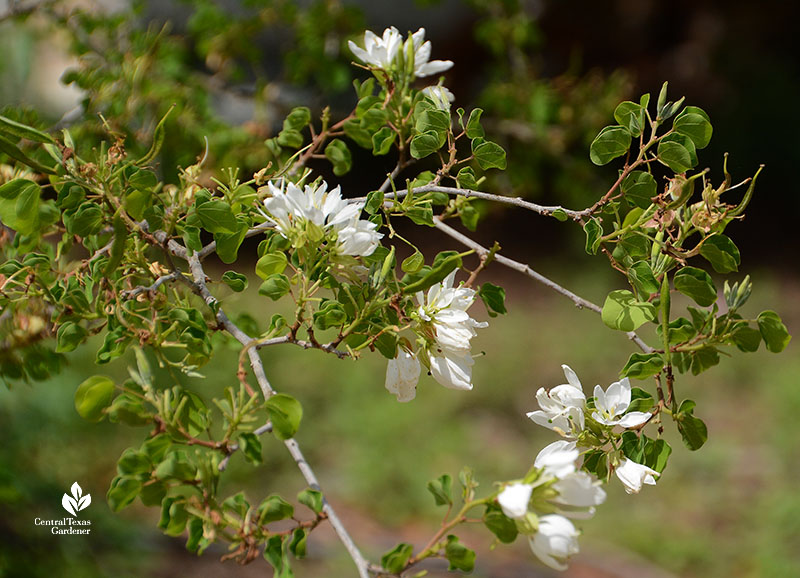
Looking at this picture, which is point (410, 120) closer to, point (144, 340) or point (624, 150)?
point (624, 150)

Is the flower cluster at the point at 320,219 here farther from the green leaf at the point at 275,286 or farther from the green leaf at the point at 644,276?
the green leaf at the point at 644,276

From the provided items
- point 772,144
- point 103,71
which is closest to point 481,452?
point 103,71

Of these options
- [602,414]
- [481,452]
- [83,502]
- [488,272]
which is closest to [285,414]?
[602,414]

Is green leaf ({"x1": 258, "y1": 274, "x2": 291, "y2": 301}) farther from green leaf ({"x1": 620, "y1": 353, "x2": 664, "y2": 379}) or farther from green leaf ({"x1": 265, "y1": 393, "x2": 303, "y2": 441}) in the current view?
green leaf ({"x1": 620, "y1": 353, "x2": 664, "y2": 379})

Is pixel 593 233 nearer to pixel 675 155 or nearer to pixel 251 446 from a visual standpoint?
pixel 675 155

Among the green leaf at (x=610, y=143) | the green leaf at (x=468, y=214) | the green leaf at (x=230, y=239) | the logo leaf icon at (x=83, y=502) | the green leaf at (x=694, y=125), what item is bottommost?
the logo leaf icon at (x=83, y=502)

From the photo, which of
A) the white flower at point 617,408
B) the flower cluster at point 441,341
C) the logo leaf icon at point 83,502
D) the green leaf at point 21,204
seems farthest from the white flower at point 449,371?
the logo leaf icon at point 83,502

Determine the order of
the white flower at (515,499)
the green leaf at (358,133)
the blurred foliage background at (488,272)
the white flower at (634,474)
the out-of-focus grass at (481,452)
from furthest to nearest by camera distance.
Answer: the out-of-focus grass at (481,452)
the blurred foliage background at (488,272)
the green leaf at (358,133)
the white flower at (634,474)
the white flower at (515,499)
